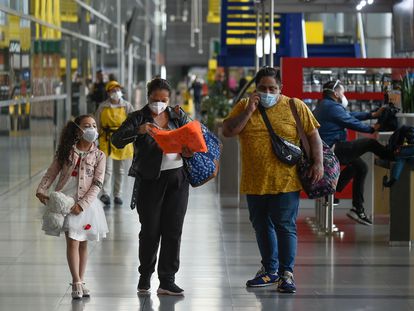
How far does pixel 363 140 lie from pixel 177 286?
4.27 metres

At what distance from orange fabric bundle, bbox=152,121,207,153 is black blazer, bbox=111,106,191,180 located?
121mm

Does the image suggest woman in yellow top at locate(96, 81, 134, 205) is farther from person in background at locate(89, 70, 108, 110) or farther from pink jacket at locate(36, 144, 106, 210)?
person in background at locate(89, 70, 108, 110)

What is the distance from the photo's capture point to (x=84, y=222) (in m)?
8.03

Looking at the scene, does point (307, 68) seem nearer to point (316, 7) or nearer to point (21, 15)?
point (316, 7)

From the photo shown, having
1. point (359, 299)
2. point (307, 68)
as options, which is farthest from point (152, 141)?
point (307, 68)

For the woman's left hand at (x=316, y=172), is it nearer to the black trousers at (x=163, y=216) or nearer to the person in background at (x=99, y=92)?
the black trousers at (x=163, y=216)

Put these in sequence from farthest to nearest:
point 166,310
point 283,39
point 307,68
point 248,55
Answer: point 248,55 < point 283,39 < point 307,68 < point 166,310

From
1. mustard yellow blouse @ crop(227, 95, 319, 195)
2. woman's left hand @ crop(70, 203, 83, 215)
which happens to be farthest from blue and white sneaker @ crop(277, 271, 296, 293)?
woman's left hand @ crop(70, 203, 83, 215)

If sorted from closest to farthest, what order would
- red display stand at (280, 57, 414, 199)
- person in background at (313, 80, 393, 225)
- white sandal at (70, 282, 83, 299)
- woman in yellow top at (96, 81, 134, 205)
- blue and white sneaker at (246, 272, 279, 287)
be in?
white sandal at (70, 282, 83, 299) → blue and white sneaker at (246, 272, 279, 287) → person in background at (313, 80, 393, 225) → red display stand at (280, 57, 414, 199) → woman in yellow top at (96, 81, 134, 205)

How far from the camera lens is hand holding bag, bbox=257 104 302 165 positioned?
8.28 metres

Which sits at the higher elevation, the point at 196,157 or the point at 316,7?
the point at 316,7

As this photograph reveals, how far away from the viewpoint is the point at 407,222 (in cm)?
1107

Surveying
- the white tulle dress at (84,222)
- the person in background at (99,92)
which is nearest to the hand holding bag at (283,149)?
the white tulle dress at (84,222)

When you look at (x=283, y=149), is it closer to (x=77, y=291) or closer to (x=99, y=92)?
(x=77, y=291)
